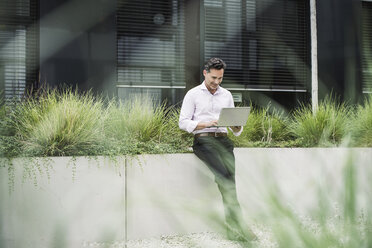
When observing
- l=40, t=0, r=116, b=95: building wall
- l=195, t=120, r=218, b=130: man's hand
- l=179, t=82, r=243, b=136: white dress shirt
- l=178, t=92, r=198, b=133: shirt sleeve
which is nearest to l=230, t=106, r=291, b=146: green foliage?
l=179, t=82, r=243, b=136: white dress shirt

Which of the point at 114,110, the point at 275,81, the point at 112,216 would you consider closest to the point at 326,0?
the point at 275,81

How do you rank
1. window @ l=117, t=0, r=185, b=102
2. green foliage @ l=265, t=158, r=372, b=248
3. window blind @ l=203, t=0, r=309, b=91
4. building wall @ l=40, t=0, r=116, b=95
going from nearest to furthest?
1. green foliage @ l=265, t=158, r=372, b=248
2. building wall @ l=40, t=0, r=116, b=95
3. window @ l=117, t=0, r=185, b=102
4. window blind @ l=203, t=0, r=309, b=91

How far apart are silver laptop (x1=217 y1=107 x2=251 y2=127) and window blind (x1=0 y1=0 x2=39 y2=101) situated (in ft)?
11.9

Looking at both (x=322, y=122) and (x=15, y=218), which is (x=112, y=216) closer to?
(x=15, y=218)

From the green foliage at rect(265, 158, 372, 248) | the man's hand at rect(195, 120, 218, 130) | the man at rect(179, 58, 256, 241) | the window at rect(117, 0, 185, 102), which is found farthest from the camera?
the window at rect(117, 0, 185, 102)

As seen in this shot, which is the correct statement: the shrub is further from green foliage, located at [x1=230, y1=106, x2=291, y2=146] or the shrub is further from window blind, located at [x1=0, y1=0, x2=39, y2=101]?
window blind, located at [x1=0, y1=0, x2=39, y2=101]

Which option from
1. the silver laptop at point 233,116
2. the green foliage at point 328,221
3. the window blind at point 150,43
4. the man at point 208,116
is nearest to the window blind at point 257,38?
the window blind at point 150,43

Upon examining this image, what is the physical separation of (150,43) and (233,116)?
3627 mm

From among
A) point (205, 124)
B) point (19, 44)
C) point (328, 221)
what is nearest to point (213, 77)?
point (205, 124)

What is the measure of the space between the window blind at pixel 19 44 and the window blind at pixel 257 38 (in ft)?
8.77

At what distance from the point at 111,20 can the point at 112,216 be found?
594 centimetres

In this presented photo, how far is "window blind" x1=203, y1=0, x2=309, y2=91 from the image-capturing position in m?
6.74

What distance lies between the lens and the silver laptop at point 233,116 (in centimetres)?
309

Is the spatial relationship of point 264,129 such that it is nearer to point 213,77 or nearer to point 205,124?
point 213,77
